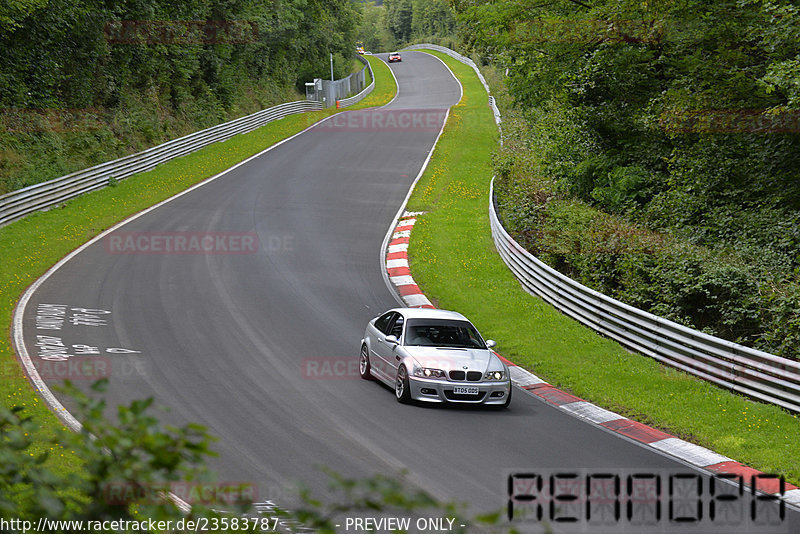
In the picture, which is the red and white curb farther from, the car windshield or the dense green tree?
the dense green tree

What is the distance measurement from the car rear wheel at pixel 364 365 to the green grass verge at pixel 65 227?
17.2 ft

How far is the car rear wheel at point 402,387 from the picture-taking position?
1299 cm

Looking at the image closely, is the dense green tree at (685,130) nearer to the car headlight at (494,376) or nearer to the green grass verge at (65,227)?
the car headlight at (494,376)

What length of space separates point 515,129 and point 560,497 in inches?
1288

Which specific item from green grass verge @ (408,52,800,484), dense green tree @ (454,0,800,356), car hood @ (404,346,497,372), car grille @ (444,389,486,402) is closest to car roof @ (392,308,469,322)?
car hood @ (404,346,497,372)

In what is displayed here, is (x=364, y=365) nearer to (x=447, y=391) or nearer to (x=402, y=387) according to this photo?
(x=402, y=387)

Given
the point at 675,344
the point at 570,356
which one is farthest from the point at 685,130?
the point at 570,356

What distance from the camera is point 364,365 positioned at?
48.4 ft

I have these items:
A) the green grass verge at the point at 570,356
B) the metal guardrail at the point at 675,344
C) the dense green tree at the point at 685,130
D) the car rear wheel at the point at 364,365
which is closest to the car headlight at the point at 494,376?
the green grass verge at the point at 570,356

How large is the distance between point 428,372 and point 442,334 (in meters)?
1.40

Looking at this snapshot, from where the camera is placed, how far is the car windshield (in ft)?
45.5

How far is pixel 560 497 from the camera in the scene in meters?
9.45

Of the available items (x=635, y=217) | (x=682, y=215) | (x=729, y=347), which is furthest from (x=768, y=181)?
(x=729, y=347)

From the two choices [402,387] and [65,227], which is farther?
[65,227]
